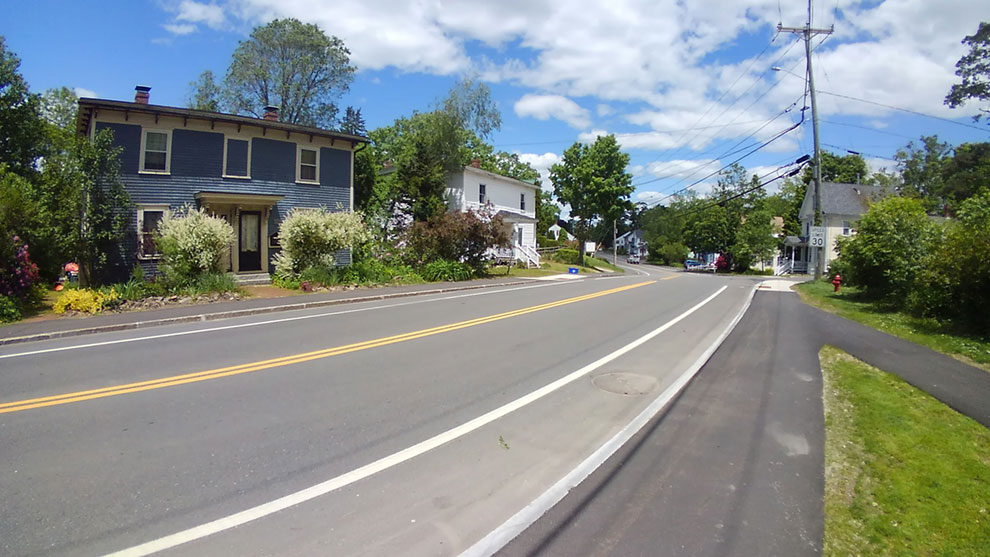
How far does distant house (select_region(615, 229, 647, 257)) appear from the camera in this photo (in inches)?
3755

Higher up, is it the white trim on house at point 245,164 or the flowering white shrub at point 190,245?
the white trim on house at point 245,164

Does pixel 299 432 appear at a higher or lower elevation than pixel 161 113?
lower

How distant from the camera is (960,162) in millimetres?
45781

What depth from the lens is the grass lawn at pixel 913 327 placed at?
975cm

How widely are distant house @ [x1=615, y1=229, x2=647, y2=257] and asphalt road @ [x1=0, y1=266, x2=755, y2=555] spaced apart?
88368mm

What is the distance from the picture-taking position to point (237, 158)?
67.6 feet

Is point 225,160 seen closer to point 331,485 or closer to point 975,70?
point 331,485

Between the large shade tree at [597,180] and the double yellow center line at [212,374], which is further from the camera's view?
the large shade tree at [597,180]

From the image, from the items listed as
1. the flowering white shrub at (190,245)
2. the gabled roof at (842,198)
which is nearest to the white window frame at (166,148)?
the flowering white shrub at (190,245)

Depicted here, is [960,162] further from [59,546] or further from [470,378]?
[59,546]

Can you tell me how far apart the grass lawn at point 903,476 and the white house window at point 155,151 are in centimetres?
2166

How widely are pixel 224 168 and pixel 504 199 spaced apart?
21447mm

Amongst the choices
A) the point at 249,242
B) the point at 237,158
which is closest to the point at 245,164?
the point at 237,158

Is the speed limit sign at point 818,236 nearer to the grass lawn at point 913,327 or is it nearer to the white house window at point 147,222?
the grass lawn at point 913,327
